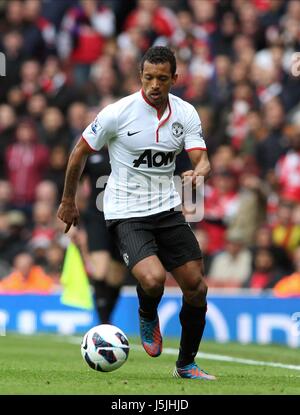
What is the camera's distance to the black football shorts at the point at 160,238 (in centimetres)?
838

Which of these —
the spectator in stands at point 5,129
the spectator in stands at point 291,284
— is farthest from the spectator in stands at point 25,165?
the spectator in stands at point 291,284

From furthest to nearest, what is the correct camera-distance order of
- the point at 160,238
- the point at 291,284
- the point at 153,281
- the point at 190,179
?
the point at 291,284 < the point at 160,238 < the point at 153,281 < the point at 190,179

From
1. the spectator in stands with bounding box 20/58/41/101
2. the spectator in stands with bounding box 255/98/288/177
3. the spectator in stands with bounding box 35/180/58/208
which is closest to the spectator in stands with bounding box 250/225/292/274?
the spectator in stands with bounding box 255/98/288/177

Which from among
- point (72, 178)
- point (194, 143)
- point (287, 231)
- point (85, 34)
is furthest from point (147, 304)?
point (85, 34)

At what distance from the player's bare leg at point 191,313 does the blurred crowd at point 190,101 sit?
20.3ft

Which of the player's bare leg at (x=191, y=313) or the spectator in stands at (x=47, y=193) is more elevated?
the player's bare leg at (x=191, y=313)

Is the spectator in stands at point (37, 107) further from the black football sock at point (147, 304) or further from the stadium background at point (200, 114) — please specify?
the black football sock at point (147, 304)

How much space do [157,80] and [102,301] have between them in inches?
191

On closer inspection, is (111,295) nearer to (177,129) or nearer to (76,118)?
(177,129)

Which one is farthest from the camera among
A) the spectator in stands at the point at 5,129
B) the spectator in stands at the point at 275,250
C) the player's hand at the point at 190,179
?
the spectator in stands at the point at 5,129

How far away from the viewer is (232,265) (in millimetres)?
15602

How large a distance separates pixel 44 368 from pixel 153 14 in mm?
10602

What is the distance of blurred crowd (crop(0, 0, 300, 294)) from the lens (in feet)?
51.2

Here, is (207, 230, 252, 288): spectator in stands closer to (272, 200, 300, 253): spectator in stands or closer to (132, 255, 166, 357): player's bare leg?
(272, 200, 300, 253): spectator in stands
